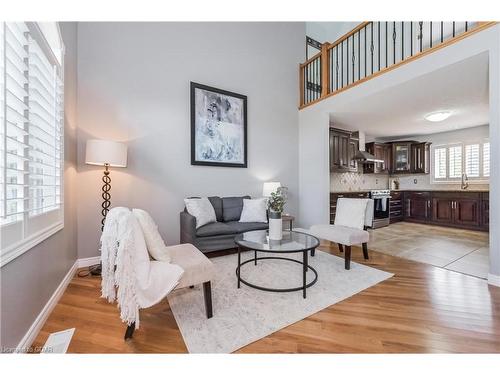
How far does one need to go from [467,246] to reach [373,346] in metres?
3.57

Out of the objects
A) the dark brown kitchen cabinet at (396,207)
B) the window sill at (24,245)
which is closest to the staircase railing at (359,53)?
the dark brown kitchen cabinet at (396,207)

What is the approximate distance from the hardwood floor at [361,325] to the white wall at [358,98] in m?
0.83

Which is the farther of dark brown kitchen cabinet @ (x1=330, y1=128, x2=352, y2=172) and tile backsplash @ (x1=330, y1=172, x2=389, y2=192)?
tile backsplash @ (x1=330, y1=172, x2=389, y2=192)

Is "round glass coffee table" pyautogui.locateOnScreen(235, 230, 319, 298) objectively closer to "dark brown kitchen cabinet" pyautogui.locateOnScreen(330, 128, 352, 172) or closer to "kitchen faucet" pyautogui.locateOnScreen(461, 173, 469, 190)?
"dark brown kitchen cabinet" pyautogui.locateOnScreen(330, 128, 352, 172)

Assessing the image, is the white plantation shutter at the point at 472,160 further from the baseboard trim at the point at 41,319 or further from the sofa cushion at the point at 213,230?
the baseboard trim at the point at 41,319

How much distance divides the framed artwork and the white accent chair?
1.85m

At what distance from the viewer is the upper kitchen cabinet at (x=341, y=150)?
484 cm

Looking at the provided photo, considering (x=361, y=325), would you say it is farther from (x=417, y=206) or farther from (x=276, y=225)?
(x=417, y=206)

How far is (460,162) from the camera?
18.1 feet

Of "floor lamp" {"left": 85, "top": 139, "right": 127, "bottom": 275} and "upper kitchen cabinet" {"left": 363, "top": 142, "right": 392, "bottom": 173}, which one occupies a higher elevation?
"upper kitchen cabinet" {"left": 363, "top": 142, "right": 392, "bottom": 173}

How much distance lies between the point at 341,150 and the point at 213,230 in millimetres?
3507

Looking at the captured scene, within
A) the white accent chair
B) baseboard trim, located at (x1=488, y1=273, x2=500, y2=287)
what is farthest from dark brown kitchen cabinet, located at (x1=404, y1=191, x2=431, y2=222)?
baseboard trim, located at (x1=488, y1=273, x2=500, y2=287)

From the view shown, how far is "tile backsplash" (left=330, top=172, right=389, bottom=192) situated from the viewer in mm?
5547

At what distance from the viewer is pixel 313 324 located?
1.63m
